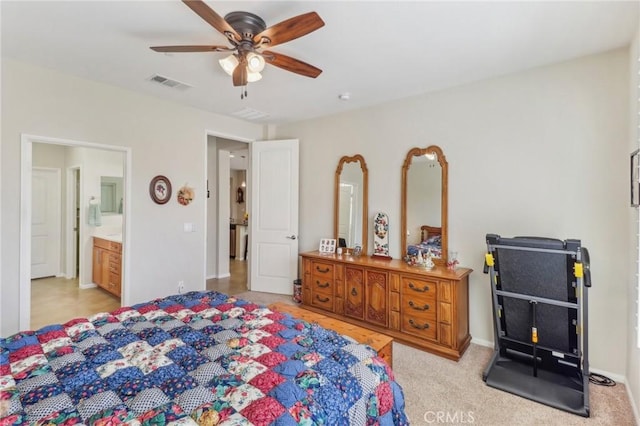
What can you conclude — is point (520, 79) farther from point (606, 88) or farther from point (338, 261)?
point (338, 261)

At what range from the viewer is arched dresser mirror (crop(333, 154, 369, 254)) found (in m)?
4.00

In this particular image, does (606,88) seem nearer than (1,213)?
Yes

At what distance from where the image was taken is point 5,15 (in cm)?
211

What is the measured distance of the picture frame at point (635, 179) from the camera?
2.00m

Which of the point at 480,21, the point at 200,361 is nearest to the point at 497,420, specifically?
the point at 200,361

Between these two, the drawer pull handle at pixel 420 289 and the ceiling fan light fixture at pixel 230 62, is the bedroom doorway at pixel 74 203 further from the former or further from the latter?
the drawer pull handle at pixel 420 289

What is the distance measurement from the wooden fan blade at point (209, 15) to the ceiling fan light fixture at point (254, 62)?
146 mm

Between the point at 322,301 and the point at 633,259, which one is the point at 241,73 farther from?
the point at 633,259

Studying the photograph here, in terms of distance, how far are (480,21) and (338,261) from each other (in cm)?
262

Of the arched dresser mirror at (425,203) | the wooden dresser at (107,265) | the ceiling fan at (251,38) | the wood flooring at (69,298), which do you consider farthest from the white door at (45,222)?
the arched dresser mirror at (425,203)

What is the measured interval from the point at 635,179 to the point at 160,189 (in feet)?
14.7

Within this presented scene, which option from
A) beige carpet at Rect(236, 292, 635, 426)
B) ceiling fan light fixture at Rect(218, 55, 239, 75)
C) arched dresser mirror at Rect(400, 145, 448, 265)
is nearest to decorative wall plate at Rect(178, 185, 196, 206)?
ceiling fan light fixture at Rect(218, 55, 239, 75)

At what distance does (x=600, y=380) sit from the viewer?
8.02ft

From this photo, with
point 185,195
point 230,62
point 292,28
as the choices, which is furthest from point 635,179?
point 185,195
